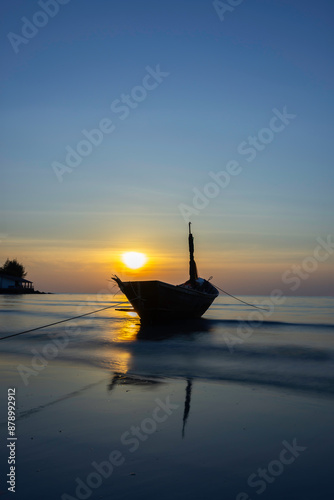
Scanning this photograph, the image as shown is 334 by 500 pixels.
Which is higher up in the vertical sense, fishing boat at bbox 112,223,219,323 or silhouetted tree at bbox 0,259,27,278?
silhouetted tree at bbox 0,259,27,278

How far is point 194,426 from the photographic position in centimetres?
712

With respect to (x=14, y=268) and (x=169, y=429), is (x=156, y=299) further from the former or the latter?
(x=14, y=268)

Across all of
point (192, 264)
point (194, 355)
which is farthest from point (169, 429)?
point (192, 264)

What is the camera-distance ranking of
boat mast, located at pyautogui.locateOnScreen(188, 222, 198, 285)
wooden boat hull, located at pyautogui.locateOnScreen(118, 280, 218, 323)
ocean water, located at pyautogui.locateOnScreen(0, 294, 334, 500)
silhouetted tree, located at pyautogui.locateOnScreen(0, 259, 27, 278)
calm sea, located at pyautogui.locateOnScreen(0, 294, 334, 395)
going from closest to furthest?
ocean water, located at pyautogui.locateOnScreen(0, 294, 334, 500) → calm sea, located at pyautogui.locateOnScreen(0, 294, 334, 395) → wooden boat hull, located at pyautogui.locateOnScreen(118, 280, 218, 323) → boat mast, located at pyautogui.locateOnScreen(188, 222, 198, 285) → silhouetted tree, located at pyautogui.locateOnScreen(0, 259, 27, 278)

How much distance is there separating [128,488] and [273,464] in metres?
2.20

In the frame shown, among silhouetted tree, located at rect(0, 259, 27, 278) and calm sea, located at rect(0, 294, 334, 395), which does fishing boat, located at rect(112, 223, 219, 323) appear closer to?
calm sea, located at rect(0, 294, 334, 395)

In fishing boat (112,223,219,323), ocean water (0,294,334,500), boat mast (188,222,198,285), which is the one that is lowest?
ocean water (0,294,334,500)

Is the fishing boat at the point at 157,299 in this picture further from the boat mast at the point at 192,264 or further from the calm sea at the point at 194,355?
the boat mast at the point at 192,264

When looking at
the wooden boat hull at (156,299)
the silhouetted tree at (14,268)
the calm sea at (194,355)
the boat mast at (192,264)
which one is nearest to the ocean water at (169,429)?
the calm sea at (194,355)

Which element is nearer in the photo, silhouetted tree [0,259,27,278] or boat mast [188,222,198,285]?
boat mast [188,222,198,285]

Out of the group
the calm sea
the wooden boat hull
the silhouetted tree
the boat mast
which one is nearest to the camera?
the calm sea

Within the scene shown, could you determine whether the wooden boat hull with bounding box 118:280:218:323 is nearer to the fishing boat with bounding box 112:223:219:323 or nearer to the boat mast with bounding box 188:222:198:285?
the fishing boat with bounding box 112:223:219:323

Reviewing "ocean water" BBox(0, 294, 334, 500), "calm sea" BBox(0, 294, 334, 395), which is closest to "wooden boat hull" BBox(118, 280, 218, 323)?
"calm sea" BBox(0, 294, 334, 395)

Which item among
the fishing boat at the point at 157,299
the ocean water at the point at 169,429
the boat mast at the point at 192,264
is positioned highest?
the boat mast at the point at 192,264
